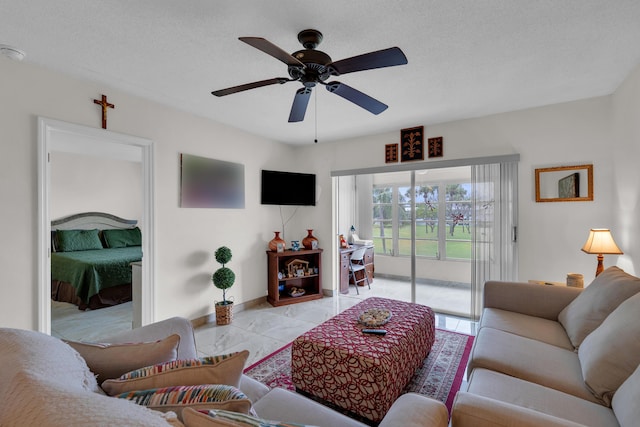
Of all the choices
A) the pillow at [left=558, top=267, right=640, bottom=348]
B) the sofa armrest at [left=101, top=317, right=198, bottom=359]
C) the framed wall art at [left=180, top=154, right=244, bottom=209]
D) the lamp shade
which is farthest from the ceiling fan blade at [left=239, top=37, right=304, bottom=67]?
the lamp shade

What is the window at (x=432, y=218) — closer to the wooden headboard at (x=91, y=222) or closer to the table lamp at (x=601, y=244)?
the table lamp at (x=601, y=244)

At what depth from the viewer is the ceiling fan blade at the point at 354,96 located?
191cm

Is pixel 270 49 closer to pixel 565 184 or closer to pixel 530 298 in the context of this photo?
pixel 530 298

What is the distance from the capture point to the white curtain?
3.31 metres

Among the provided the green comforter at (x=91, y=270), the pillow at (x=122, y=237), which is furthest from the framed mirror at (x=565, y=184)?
the pillow at (x=122, y=237)

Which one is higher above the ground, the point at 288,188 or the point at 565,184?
the point at 288,188

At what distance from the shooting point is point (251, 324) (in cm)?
348

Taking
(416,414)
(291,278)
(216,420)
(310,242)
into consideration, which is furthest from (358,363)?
(310,242)

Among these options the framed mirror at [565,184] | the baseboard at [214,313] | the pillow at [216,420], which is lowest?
the baseboard at [214,313]

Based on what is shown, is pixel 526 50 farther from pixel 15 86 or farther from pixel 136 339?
pixel 15 86

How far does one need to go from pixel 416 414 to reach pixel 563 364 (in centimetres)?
120

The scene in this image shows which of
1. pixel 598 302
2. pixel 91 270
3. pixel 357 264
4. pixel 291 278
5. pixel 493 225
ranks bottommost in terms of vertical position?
pixel 291 278

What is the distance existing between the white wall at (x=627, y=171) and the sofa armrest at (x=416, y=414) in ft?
8.16

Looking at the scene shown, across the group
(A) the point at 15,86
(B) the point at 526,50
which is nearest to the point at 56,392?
(A) the point at 15,86
